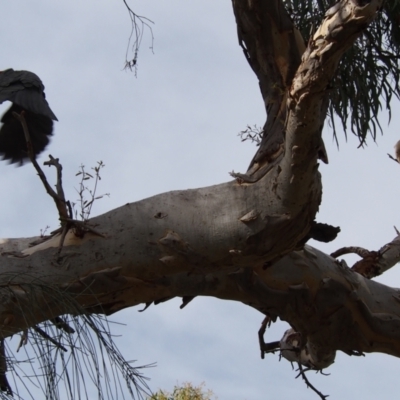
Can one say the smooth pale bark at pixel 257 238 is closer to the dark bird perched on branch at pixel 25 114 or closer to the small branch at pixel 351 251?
the small branch at pixel 351 251

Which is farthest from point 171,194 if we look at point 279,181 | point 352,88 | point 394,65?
point 394,65

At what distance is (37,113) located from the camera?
3146 millimetres

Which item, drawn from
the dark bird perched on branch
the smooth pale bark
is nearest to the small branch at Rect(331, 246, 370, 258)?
the smooth pale bark

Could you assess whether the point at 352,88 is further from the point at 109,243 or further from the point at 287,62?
the point at 109,243

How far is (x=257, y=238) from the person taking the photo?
2156mm

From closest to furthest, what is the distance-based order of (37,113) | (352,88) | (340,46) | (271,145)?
(340,46), (271,145), (37,113), (352,88)

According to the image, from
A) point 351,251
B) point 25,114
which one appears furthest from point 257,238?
point 25,114

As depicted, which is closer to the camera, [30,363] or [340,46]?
[30,363]

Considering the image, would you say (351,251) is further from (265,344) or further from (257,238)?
(257,238)

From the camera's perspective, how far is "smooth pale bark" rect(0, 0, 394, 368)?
2012mm

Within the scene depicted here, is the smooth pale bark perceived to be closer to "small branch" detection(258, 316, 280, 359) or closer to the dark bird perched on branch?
"small branch" detection(258, 316, 280, 359)

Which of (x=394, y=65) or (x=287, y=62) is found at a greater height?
(x=394, y=65)

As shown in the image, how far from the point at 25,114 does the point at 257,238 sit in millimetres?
1519

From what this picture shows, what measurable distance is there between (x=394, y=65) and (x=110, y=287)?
7.21ft
